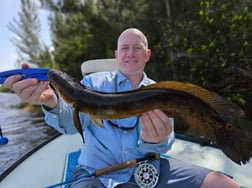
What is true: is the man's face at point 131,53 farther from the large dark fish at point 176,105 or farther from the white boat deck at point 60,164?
the white boat deck at point 60,164

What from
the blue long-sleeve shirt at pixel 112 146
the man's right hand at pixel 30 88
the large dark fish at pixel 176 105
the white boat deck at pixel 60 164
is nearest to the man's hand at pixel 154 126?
the large dark fish at pixel 176 105

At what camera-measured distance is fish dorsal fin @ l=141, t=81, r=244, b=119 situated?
1.54m

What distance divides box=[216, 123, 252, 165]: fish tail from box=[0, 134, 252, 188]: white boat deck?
135 centimetres

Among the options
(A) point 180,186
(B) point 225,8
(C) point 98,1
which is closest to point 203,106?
(A) point 180,186

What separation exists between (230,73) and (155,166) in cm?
500

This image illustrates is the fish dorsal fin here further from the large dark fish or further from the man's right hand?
the man's right hand

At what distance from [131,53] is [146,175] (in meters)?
1.03

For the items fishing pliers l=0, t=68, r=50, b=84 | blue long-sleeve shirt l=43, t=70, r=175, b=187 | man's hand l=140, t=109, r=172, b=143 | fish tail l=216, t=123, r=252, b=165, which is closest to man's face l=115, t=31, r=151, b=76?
blue long-sleeve shirt l=43, t=70, r=175, b=187

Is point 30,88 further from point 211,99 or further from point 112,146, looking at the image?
point 211,99

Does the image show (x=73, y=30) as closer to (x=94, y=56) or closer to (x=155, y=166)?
(x=94, y=56)

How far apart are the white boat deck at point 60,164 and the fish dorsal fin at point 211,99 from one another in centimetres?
149

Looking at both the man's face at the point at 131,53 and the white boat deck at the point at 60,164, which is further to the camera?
the white boat deck at the point at 60,164

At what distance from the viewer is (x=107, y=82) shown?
2533 mm

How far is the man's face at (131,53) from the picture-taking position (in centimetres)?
248
